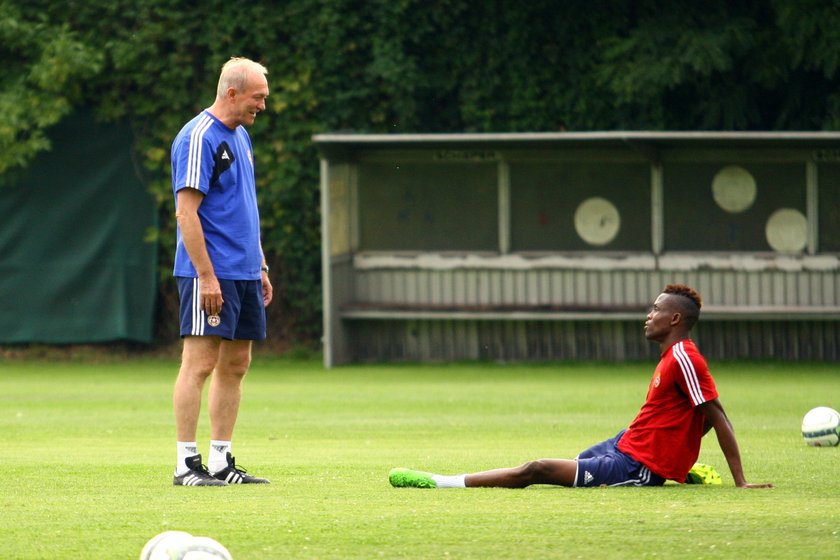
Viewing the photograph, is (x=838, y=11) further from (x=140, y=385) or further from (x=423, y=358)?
(x=140, y=385)

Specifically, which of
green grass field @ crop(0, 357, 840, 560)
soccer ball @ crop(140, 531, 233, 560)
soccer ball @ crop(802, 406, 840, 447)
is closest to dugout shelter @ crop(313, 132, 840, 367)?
green grass field @ crop(0, 357, 840, 560)

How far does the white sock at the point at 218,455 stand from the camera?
7.65 metres

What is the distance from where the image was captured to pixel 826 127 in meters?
19.1

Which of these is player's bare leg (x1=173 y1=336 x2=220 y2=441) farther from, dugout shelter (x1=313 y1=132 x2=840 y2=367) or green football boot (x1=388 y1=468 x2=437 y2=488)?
dugout shelter (x1=313 y1=132 x2=840 y2=367)

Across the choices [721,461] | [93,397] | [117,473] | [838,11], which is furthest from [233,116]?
[838,11]

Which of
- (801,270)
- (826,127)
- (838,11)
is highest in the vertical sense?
(838,11)

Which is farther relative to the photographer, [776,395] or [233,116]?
[776,395]

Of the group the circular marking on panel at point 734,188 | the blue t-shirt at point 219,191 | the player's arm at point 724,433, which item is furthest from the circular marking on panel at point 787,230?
the blue t-shirt at point 219,191

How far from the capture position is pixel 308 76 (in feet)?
69.2

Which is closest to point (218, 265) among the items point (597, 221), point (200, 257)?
point (200, 257)

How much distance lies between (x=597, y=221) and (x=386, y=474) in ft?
38.5

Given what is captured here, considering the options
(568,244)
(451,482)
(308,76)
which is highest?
(308,76)

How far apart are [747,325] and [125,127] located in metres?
8.85

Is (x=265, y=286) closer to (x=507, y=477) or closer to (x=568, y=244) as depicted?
(x=507, y=477)
